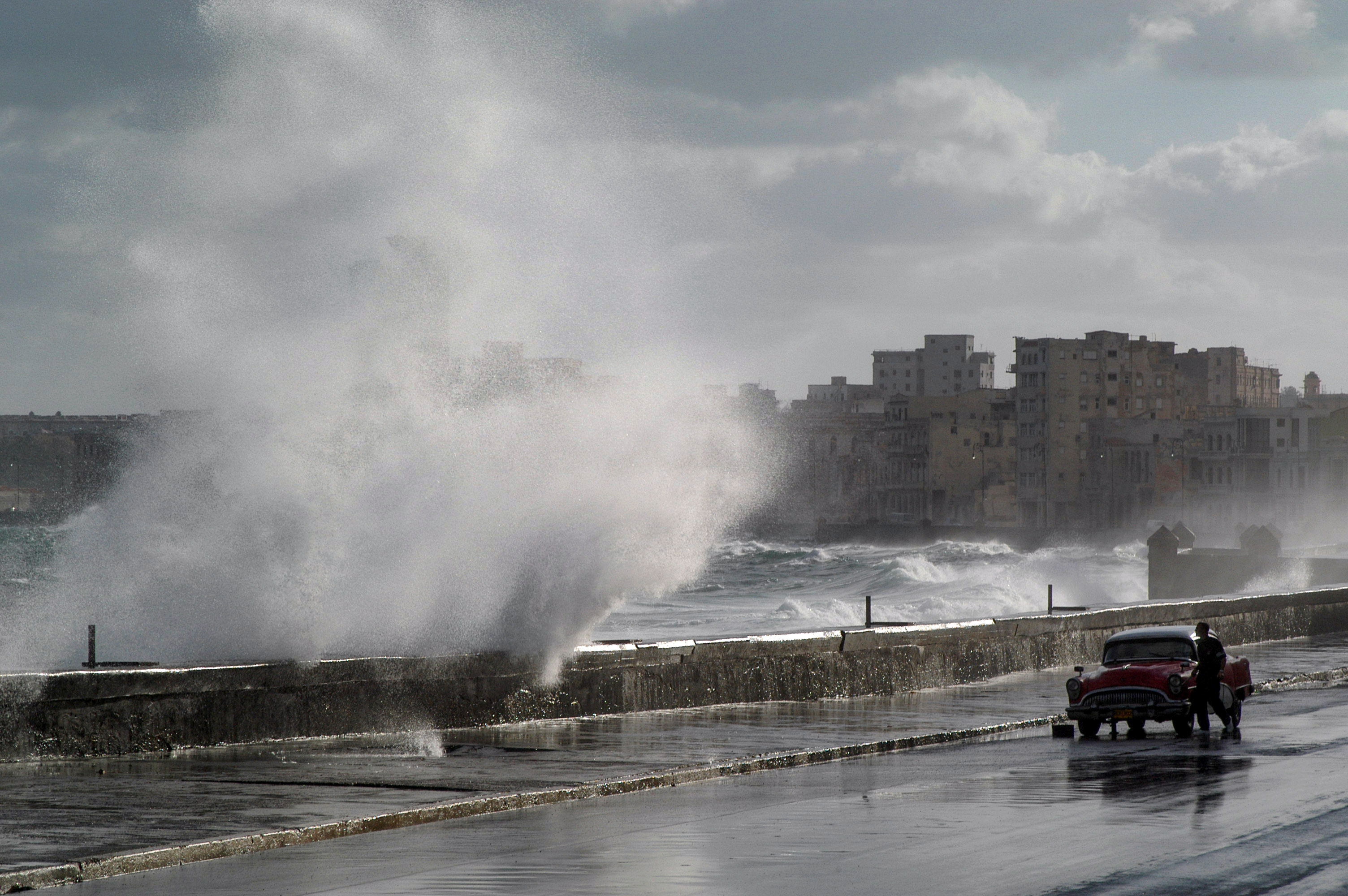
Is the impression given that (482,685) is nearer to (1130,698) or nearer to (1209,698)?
(1130,698)

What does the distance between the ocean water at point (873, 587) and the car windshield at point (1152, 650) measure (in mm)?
3692

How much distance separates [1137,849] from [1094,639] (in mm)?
17396

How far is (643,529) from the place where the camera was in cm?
1992

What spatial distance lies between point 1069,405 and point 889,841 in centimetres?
16863

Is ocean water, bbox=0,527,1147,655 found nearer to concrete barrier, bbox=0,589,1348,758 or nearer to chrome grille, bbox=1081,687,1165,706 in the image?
concrete barrier, bbox=0,589,1348,758

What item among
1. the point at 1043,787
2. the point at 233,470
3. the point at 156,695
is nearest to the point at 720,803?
the point at 1043,787

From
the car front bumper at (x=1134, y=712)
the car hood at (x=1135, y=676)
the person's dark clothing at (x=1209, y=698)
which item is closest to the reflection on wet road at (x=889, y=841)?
the person's dark clothing at (x=1209, y=698)

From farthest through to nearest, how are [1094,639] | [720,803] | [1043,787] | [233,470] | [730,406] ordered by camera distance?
[1094,639] < [730,406] < [233,470] < [1043,787] < [720,803]

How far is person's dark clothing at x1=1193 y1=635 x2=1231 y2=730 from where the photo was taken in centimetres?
1825

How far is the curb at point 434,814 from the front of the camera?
942cm

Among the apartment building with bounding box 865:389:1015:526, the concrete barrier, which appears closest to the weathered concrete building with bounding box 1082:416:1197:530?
the apartment building with bounding box 865:389:1015:526

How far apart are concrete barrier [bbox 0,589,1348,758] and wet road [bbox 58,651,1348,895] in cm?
328

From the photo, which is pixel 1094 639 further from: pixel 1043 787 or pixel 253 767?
pixel 253 767

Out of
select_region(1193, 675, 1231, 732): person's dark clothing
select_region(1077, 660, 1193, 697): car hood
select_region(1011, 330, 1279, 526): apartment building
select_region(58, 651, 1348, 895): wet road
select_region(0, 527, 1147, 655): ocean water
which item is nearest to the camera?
select_region(58, 651, 1348, 895): wet road
